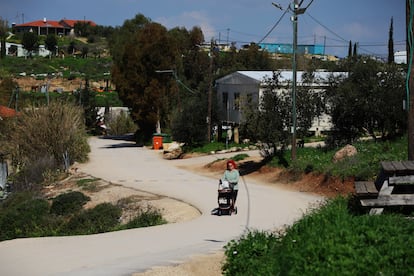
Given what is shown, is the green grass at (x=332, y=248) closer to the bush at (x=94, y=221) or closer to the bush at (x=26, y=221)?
the bush at (x=94, y=221)

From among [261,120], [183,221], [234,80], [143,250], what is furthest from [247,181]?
[234,80]

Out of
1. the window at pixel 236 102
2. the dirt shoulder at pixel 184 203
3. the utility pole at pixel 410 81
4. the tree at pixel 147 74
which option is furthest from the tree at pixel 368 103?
the tree at pixel 147 74

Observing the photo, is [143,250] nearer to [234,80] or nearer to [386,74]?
[386,74]

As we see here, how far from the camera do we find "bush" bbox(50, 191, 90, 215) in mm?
21094

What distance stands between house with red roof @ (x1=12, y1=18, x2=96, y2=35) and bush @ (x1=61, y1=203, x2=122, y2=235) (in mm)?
133629

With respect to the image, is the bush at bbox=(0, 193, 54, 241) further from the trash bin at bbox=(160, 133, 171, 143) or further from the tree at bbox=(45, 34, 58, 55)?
the tree at bbox=(45, 34, 58, 55)

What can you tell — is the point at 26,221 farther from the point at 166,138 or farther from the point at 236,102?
the point at 166,138

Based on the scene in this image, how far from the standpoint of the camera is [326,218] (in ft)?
35.2

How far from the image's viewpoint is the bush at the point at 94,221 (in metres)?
17.9

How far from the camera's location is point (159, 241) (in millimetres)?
13547

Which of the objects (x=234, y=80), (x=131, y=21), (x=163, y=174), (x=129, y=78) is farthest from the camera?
(x=131, y=21)

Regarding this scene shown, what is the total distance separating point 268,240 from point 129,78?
41.2m

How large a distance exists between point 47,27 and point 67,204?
13457cm

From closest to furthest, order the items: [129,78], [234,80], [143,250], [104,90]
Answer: [143,250], [234,80], [129,78], [104,90]
